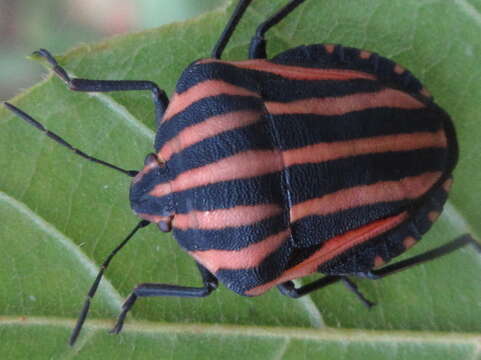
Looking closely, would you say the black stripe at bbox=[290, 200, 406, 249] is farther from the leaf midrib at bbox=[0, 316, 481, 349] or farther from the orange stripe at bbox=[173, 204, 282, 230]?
the leaf midrib at bbox=[0, 316, 481, 349]

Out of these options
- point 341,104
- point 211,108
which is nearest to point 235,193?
point 211,108

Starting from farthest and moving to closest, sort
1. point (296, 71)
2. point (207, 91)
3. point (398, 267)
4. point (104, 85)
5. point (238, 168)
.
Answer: point (398, 267) → point (104, 85) → point (296, 71) → point (207, 91) → point (238, 168)

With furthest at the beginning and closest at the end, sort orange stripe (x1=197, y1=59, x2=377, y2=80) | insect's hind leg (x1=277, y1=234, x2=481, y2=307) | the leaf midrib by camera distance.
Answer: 1. insect's hind leg (x1=277, y1=234, x2=481, y2=307)
2. the leaf midrib
3. orange stripe (x1=197, y1=59, x2=377, y2=80)

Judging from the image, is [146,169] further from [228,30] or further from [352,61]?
[352,61]

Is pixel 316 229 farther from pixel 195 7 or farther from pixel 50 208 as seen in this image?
pixel 195 7

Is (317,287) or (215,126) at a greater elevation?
(215,126)

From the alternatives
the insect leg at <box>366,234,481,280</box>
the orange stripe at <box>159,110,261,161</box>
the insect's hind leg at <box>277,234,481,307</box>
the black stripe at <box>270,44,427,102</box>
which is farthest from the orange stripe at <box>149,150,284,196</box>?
the insect leg at <box>366,234,481,280</box>
